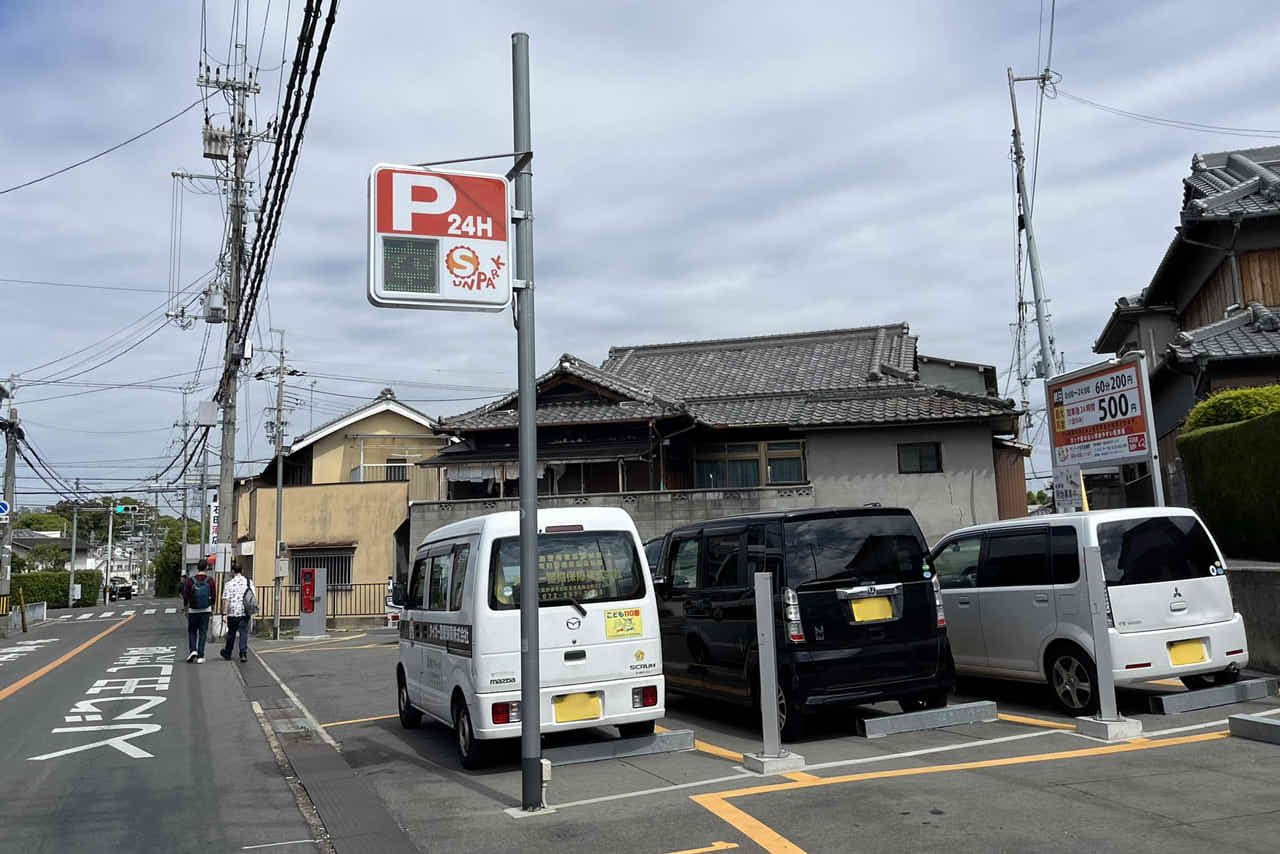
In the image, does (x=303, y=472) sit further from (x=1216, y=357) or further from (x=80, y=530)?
(x=80, y=530)

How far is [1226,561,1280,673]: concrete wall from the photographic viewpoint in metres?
Answer: 9.34

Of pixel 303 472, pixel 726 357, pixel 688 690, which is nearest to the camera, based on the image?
pixel 688 690

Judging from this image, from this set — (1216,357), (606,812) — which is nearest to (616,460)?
(1216,357)

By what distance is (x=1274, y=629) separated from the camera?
934 centimetres

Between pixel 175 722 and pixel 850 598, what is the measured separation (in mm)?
7846

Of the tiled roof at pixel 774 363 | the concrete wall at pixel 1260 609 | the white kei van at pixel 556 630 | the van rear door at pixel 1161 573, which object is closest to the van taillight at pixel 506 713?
the white kei van at pixel 556 630

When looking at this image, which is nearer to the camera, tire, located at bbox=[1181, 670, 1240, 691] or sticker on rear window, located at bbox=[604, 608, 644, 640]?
sticker on rear window, located at bbox=[604, 608, 644, 640]

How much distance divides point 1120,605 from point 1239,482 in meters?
5.75

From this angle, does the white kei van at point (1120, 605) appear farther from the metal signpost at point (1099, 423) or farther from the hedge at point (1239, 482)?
the hedge at point (1239, 482)

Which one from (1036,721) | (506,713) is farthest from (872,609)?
(506,713)

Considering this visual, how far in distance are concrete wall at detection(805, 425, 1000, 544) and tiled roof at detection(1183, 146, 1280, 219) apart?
755 cm

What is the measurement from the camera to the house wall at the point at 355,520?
30031mm

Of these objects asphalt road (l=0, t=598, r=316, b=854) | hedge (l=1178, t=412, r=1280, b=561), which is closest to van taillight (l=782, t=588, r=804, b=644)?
asphalt road (l=0, t=598, r=316, b=854)

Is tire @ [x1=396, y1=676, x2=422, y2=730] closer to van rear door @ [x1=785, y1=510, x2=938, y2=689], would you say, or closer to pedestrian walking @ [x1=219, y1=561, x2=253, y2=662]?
van rear door @ [x1=785, y1=510, x2=938, y2=689]
